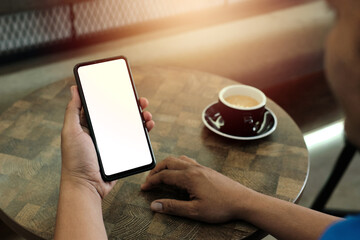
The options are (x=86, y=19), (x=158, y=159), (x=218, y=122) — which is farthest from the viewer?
(x=86, y=19)

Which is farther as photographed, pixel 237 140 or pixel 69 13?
pixel 69 13

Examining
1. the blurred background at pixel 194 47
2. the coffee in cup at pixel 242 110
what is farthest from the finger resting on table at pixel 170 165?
the blurred background at pixel 194 47

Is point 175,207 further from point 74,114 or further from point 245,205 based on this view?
point 74,114

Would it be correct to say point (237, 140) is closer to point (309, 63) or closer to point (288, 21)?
point (309, 63)

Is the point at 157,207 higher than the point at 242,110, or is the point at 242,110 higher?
the point at 242,110

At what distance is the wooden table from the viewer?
0.78 metres

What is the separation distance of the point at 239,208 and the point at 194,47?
1.60 meters

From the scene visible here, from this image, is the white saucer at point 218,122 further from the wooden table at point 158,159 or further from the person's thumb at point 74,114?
the person's thumb at point 74,114

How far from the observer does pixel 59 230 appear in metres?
0.71

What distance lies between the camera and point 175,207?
0.79 metres

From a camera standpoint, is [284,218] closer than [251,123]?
Yes

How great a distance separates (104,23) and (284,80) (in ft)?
3.69

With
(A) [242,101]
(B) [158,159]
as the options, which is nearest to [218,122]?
(A) [242,101]

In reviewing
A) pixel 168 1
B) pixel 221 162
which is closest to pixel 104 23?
pixel 168 1
